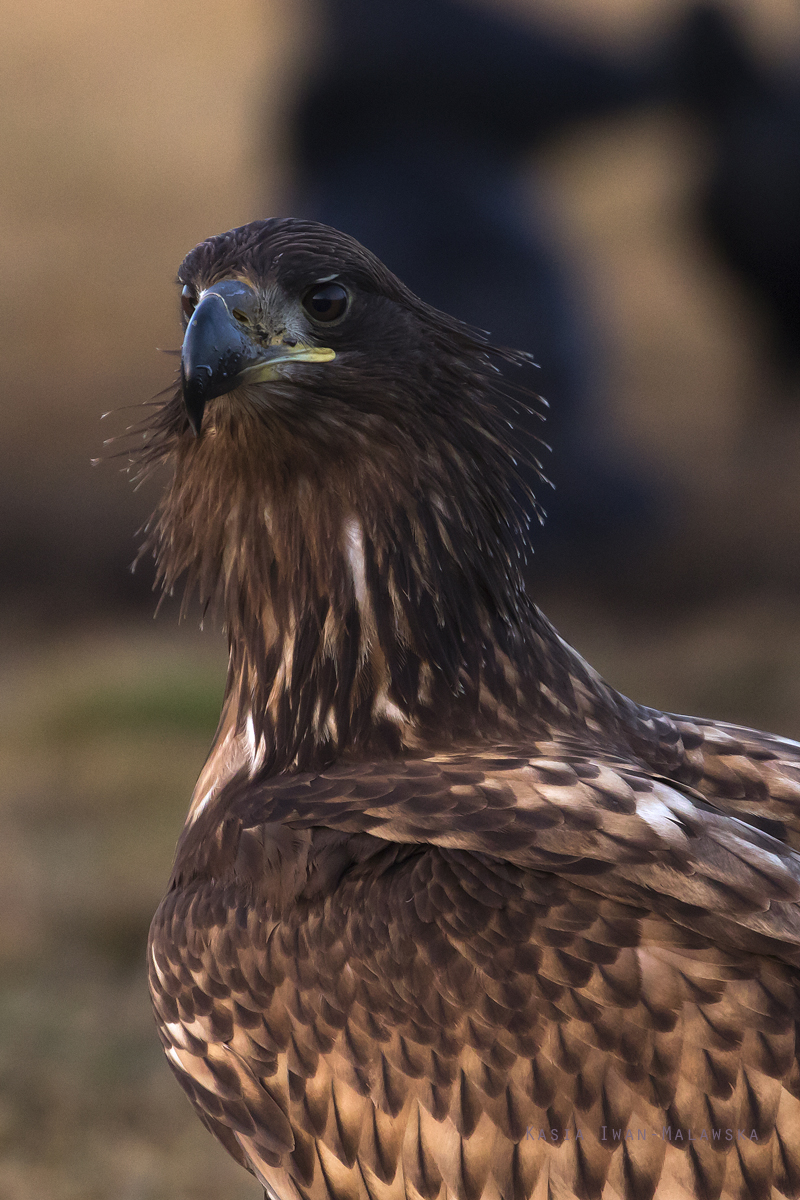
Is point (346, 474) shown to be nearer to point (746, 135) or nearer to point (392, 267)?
point (392, 267)

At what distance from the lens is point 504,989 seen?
113 inches

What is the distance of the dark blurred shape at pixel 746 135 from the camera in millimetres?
16219

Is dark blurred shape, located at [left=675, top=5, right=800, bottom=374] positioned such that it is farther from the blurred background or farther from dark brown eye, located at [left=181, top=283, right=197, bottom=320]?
dark brown eye, located at [left=181, top=283, right=197, bottom=320]

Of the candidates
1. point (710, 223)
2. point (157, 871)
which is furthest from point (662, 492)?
point (157, 871)

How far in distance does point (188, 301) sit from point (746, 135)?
48.2ft

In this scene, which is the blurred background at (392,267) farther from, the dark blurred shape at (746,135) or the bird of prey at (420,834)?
the bird of prey at (420,834)

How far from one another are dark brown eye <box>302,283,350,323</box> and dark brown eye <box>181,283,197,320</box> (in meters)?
0.28

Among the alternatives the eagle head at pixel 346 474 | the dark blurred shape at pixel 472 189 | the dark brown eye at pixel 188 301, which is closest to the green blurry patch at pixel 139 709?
the dark blurred shape at pixel 472 189

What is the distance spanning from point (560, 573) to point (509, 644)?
1103cm

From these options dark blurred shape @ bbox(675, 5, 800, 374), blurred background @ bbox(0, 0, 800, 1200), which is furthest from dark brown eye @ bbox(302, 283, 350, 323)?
dark blurred shape @ bbox(675, 5, 800, 374)

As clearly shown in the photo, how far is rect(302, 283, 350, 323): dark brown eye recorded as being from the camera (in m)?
3.29

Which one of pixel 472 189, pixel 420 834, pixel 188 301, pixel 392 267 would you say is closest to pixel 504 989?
pixel 420 834

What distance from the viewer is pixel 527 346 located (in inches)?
568

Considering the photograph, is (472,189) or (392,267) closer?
(392,267)
